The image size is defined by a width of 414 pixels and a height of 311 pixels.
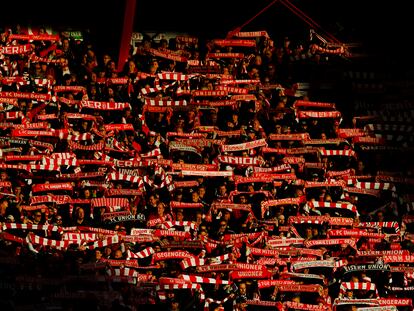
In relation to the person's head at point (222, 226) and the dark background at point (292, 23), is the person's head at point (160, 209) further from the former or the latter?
the dark background at point (292, 23)

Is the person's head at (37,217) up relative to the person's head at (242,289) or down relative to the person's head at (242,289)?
up

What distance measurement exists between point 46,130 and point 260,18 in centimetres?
696

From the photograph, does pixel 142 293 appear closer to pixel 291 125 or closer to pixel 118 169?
pixel 118 169

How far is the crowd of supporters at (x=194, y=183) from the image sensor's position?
22.6 metres

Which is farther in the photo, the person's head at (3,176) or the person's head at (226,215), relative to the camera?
the person's head at (226,215)

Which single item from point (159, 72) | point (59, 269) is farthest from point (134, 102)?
point (59, 269)

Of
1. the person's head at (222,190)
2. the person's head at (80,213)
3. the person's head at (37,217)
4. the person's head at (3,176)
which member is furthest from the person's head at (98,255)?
the person's head at (222,190)

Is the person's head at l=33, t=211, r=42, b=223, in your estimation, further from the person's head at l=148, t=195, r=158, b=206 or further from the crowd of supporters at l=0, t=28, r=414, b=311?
the person's head at l=148, t=195, r=158, b=206

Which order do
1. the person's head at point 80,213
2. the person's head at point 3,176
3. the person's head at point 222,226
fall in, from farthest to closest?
the person's head at point 222,226 < the person's head at point 3,176 < the person's head at point 80,213

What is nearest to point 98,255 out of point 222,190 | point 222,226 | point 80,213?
point 80,213

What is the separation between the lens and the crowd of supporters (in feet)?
74.1

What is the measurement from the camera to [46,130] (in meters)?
24.7

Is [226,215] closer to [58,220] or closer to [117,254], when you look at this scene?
[117,254]

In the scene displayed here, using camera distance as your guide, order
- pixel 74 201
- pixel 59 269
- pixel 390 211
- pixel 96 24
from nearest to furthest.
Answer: pixel 59 269 → pixel 74 201 → pixel 390 211 → pixel 96 24
